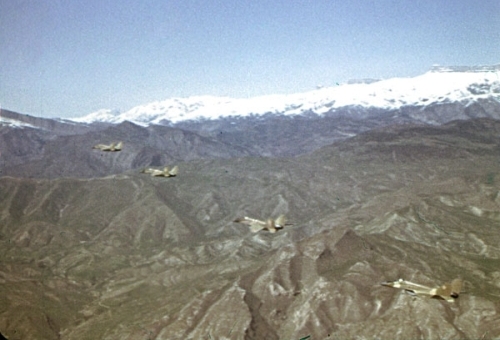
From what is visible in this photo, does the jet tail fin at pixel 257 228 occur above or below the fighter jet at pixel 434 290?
above

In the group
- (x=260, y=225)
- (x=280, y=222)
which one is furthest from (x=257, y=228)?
(x=280, y=222)

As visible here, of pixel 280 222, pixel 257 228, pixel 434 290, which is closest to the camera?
pixel 434 290

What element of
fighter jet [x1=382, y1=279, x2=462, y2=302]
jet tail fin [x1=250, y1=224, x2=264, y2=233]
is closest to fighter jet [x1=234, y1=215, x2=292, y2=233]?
jet tail fin [x1=250, y1=224, x2=264, y2=233]

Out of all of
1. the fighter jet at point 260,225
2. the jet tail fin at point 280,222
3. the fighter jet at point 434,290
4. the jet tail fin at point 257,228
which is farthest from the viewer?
the jet tail fin at point 280,222

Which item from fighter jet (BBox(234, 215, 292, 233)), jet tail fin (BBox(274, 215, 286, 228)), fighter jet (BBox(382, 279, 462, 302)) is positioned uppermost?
fighter jet (BBox(234, 215, 292, 233))

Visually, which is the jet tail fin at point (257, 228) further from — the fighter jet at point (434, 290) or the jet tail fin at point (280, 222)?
the fighter jet at point (434, 290)

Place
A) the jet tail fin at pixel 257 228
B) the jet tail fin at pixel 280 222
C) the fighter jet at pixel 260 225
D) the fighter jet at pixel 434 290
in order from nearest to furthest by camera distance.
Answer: the fighter jet at pixel 434 290
the jet tail fin at pixel 257 228
the fighter jet at pixel 260 225
the jet tail fin at pixel 280 222

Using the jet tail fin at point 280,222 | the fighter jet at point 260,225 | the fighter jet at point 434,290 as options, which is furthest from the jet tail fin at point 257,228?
the fighter jet at point 434,290

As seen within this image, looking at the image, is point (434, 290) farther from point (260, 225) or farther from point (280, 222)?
point (260, 225)

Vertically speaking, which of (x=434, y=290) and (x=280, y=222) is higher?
(x=280, y=222)

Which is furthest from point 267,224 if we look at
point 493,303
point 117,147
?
point 493,303

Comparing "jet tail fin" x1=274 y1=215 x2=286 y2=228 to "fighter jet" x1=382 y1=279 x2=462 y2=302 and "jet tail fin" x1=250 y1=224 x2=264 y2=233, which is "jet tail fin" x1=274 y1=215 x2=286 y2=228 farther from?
"fighter jet" x1=382 y1=279 x2=462 y2=302
